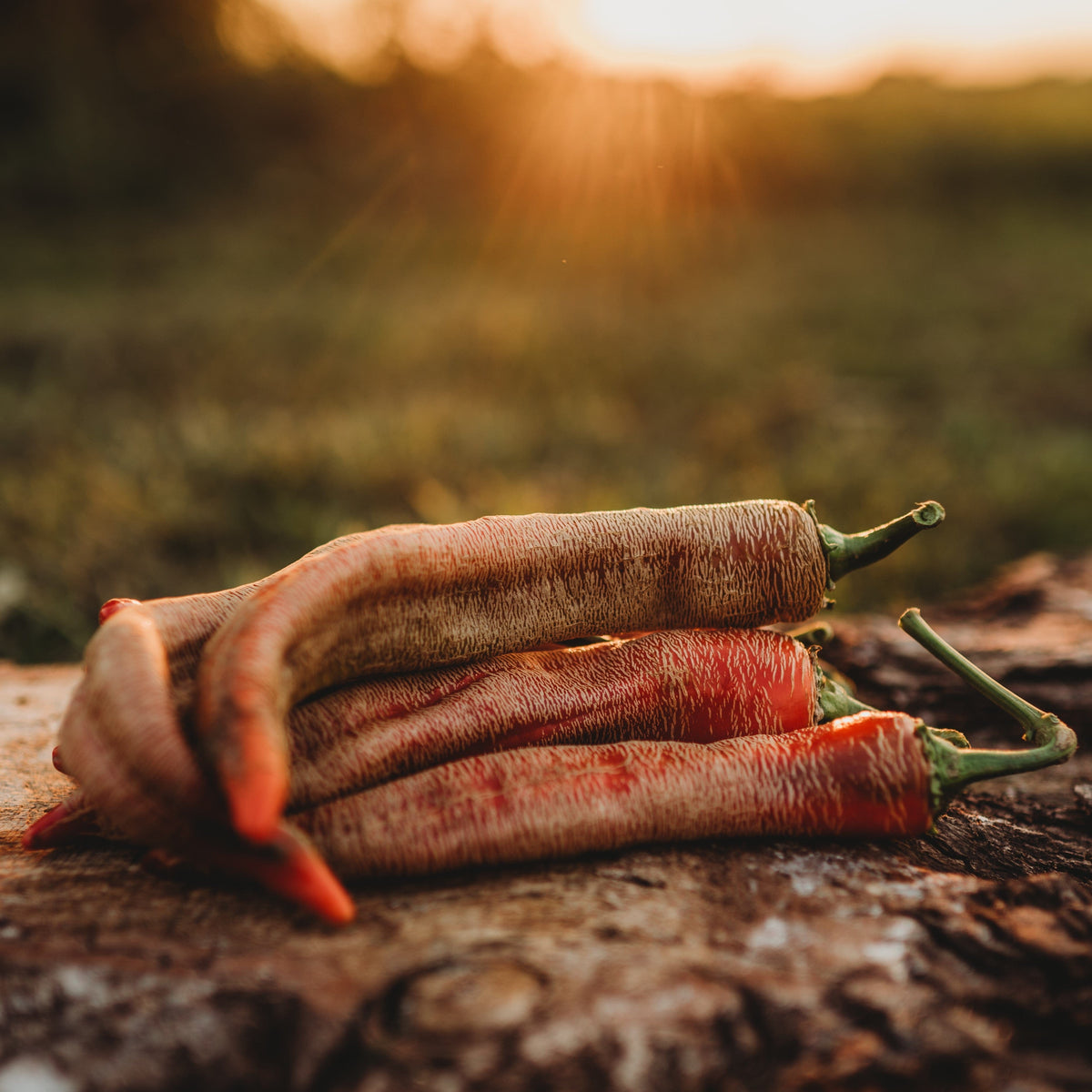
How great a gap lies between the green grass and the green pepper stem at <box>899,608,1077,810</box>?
2.30 metres

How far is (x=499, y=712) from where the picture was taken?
55.9 inches

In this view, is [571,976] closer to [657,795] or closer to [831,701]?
[657,795]

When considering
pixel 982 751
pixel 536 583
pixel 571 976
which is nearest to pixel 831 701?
pixel 982 751

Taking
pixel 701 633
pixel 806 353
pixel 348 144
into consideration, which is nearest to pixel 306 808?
pixel 701 633

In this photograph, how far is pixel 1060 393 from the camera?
25.7 ft

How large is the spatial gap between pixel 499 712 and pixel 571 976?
18.2 inches

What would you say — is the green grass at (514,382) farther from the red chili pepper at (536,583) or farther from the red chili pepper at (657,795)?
the red chili pepper at (657,795)

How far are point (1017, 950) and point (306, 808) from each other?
1060 mm

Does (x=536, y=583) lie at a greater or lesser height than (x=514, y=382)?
lesser

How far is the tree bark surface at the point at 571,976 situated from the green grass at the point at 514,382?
2.56 meters

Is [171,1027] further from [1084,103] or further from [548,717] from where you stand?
[1084,103]

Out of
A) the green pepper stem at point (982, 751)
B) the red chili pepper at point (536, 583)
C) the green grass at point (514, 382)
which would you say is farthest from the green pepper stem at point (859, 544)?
the green grass at point (514, 382)

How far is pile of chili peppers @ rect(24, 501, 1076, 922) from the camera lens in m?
1.07

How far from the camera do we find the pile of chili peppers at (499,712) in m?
1.07
